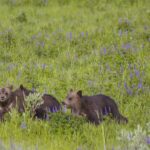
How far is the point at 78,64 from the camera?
434 inches

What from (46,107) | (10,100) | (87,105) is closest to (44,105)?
(46,107)

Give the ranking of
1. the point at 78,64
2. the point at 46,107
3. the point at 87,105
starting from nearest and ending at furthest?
the point at 87,105 < the point at 46,107 < the point at 78,64

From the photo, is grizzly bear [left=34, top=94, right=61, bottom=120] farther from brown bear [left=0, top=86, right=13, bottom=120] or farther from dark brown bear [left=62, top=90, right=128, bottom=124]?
brown bear [left=0, top=86, right=13, bottom=120]

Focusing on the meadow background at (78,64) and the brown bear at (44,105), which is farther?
the brown bear at (44,105)

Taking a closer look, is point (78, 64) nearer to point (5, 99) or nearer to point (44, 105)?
point (44, 105)

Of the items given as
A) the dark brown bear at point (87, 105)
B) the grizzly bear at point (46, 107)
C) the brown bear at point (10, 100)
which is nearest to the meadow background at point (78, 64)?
the dark brown bear at point (87, 105)

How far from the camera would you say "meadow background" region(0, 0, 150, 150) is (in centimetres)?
621

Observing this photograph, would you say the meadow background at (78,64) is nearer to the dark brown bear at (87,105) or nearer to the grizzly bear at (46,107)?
the dark brown bear at (87,105)

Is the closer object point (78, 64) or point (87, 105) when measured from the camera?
point (87, 105)

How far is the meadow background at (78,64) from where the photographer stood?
6211 mm

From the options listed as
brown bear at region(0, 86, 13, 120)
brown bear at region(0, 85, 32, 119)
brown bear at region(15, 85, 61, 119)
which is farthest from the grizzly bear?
brown bear at region(0, 86, 13, 120)

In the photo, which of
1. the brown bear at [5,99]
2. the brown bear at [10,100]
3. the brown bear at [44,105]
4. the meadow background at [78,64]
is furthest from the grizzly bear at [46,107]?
the meadow background at [78,64]

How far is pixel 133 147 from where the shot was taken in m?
4.74

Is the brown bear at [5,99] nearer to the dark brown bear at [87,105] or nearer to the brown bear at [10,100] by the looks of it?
the brown bear at [10,100]
